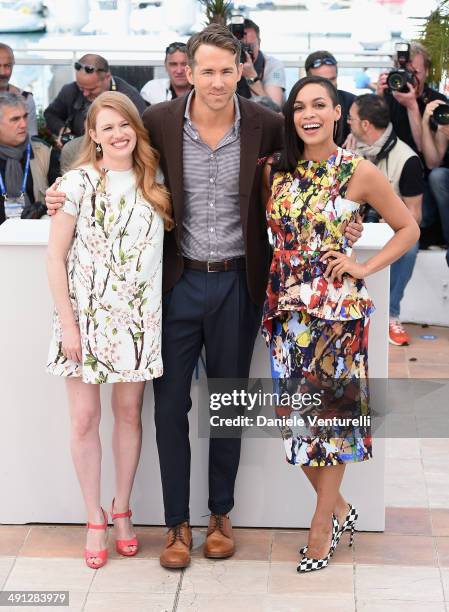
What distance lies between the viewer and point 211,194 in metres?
3.37

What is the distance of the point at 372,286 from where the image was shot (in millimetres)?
3600

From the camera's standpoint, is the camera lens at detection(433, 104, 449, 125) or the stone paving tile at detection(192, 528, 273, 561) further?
the camera lens at detection(433, 104, 449, 125)

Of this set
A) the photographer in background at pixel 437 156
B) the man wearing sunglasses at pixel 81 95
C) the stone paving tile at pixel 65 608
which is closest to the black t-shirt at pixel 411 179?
the photographer in background at pixel 437 156

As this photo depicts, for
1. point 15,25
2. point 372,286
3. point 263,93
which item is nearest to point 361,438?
point 372,286

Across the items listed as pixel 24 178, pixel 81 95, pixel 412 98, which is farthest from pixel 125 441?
pixel 81 95

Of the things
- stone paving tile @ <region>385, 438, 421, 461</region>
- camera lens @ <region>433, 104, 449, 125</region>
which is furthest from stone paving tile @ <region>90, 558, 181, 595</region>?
camera lens @ <region>433, 104, 449, 125</region>

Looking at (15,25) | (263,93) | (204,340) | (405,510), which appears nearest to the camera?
(204,340)

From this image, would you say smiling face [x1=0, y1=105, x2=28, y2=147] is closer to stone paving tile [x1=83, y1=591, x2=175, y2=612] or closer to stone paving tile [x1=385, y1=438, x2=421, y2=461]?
stone paving tile [x1=385, y1=438, x2=421, y2=461]

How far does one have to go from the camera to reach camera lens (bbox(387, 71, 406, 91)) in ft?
21.5

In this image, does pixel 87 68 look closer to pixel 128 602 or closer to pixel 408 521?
pixel 408 521

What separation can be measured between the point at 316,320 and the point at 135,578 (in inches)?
39.4

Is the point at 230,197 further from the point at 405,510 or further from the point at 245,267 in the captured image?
the point at 405,510

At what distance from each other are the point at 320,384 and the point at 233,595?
27.5 inches

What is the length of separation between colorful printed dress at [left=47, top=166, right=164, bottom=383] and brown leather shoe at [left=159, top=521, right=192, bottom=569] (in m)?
0.57
